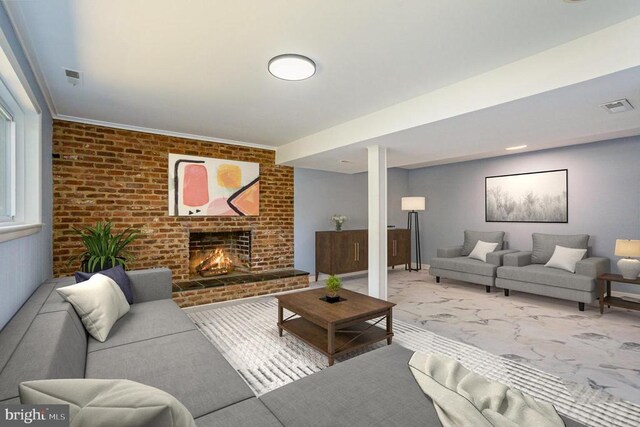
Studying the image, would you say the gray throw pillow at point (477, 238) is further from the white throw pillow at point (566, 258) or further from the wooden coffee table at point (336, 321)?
the wooden coffee table at point (336, 321)

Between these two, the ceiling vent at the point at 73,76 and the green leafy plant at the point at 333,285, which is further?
the green leafy plant at the point at 333,285

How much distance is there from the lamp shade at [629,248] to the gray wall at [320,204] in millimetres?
3922

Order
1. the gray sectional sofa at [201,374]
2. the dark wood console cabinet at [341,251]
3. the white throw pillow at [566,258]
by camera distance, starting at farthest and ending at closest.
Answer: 1. the dark wood console cabinet at [341,251]
2. the white throw pillow at [566,258]
3. the gray sectional sofa at [201,374]

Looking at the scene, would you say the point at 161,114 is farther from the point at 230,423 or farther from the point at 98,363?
the point at 230,423

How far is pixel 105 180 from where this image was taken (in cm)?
390

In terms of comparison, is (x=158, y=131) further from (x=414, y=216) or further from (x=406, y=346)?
(x=414, y=216)

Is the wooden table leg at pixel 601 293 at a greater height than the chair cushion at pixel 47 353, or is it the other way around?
the chair cushion at pixel 47 353

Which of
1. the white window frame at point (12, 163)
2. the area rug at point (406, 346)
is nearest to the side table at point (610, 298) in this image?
the area rug at point (406, 346)

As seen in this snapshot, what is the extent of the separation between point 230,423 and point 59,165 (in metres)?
3.85

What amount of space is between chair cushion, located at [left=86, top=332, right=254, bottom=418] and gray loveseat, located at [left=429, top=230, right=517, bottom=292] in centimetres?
442

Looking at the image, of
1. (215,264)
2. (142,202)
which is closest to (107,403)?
(142,202)

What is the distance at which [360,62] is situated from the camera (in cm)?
237

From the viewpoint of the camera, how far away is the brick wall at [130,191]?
3.65m

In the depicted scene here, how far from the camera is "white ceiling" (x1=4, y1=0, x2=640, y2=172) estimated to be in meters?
1.81
